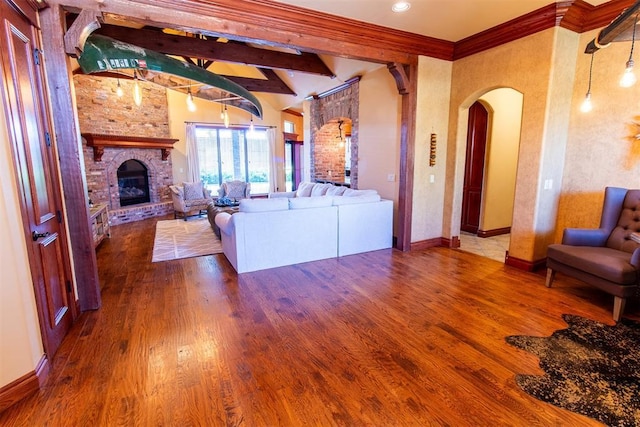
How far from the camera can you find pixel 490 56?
161 inches

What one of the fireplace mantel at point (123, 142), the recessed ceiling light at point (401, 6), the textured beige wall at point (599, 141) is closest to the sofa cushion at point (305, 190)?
the recessed ceiling light at point (401, 6)

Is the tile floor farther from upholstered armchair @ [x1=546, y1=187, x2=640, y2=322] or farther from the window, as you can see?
the window

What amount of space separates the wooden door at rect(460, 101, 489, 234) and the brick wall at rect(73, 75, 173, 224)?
7487mm

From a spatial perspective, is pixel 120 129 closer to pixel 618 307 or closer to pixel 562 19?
pixel 562 19

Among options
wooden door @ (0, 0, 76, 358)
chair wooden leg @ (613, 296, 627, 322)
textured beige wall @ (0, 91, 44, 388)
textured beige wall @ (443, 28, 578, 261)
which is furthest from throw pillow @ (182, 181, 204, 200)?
chair wooden leg @ (613, 296, 627, 322)

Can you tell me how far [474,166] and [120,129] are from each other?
8.04 metres

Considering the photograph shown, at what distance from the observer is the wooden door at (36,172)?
6.41 feet

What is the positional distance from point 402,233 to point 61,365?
415 centimetres

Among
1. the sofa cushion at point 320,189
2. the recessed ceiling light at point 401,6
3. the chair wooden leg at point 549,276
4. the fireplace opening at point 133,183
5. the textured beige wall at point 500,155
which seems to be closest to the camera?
the recessed ceiling light at point 401,6

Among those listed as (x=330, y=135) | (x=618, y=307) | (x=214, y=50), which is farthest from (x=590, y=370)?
(x=330, y=135)

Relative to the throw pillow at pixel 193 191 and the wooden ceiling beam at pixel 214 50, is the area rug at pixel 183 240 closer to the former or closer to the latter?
the throw pillow at pixel 193 191

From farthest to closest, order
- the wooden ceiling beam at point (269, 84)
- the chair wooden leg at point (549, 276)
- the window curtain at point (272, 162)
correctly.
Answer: the window curtain at point (272, 162), the wooden ceiling beam at point (269, 84), the chair wooden leg at point (549, 276)

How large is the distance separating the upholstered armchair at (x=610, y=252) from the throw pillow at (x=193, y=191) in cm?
715

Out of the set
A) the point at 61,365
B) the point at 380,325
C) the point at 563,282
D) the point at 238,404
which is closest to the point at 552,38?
the point at 563,282
